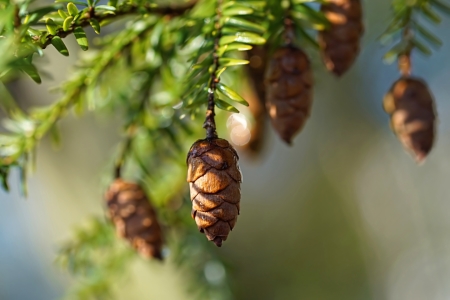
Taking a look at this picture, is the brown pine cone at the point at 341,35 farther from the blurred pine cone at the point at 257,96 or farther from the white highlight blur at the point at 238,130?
the white highlight blur at the point at 238,130

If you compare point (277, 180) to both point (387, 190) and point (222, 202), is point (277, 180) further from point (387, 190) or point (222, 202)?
point (222, 202)

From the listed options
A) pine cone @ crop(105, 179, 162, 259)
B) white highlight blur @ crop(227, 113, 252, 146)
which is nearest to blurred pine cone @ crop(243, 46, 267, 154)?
white highlight blur @ crop(227, 113, 252, 146)

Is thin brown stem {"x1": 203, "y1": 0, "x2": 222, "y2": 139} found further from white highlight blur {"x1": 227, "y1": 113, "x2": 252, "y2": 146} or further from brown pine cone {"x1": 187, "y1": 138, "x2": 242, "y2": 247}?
white highlight blur {"x1": 227, "y1": 113, "x2": 252, "y2": 146}

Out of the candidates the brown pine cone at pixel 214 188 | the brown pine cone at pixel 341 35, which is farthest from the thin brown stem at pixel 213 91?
the brown pine cone at pixel 341 35

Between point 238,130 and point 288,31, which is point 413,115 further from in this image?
point 238,130

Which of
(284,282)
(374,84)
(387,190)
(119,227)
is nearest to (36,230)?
(284,282)

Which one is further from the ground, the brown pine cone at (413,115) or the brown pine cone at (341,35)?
the brown pine cone at (341,35)
